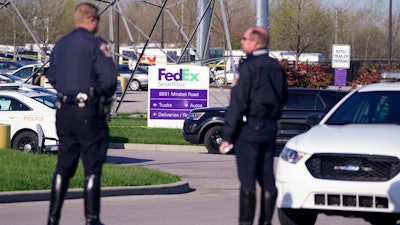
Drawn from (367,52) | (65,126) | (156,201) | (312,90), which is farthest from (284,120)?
(367,52)

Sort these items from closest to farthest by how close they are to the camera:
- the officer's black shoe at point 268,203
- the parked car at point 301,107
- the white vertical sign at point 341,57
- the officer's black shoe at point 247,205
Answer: the officer's black shoe at point 247,205, the officer's black shoe at point 268,203, the parked car at point 301,107, the white vertical sign at point 341,57

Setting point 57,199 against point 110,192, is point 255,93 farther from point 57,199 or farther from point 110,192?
point 110,192

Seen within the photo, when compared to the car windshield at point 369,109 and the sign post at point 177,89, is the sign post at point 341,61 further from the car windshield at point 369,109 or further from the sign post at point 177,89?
the car windshield at point 369,109

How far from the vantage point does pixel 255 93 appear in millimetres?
7949

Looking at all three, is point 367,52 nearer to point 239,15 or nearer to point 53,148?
point 239,15

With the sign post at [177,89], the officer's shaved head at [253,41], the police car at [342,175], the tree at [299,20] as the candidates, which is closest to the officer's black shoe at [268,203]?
the police car at [342,175]

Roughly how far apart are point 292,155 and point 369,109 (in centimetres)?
161

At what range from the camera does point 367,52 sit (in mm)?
76188

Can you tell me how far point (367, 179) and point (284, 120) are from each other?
1176 centimetres

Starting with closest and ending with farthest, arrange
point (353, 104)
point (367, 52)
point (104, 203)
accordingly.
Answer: point (353, 104) → point (104, 203) → point (367, 52)

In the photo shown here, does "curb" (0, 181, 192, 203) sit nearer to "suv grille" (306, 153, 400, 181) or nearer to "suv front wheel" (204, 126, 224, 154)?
"suv grille" (306, 153, 400, 181)

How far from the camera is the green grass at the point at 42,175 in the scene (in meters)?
12.8

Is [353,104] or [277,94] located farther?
[353,104]

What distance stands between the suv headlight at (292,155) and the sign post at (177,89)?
17218mm
